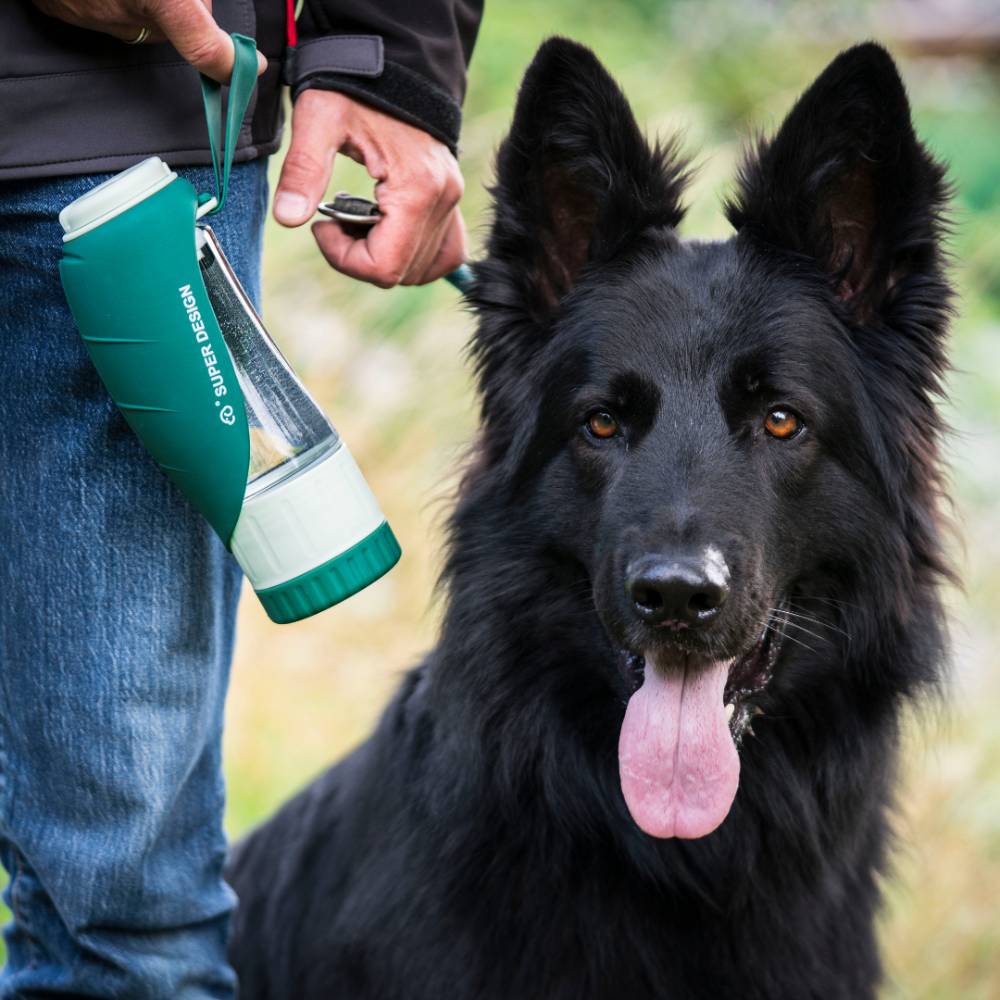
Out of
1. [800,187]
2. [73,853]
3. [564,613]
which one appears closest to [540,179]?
[800,187]

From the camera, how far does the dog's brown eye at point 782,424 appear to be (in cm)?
259

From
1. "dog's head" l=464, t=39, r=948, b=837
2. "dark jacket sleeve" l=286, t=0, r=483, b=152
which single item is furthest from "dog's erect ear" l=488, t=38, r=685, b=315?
"dark jacket sleeve" l=286, t=0, r=483, b=152

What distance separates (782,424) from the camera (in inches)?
102

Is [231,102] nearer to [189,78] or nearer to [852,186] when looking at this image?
[189,78]

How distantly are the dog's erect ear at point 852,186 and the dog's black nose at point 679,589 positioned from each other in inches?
30.6

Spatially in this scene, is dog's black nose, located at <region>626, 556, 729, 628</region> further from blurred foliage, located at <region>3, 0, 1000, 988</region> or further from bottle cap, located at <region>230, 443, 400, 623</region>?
blurred foliage, located at <region>3, 0, 1000, 988</region>

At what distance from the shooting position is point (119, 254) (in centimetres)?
188

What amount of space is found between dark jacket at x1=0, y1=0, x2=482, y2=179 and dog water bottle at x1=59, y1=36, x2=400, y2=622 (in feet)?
0.30

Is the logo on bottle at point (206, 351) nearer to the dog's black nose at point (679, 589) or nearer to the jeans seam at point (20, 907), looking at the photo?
the dog's black nose at point (679, 589)

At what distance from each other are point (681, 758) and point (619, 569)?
0.37 metres

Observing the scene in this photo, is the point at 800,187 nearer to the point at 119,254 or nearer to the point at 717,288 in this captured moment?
the point at 717,288

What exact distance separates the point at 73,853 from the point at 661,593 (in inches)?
43.7

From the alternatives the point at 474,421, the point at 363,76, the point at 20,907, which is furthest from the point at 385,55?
the point at 474,421

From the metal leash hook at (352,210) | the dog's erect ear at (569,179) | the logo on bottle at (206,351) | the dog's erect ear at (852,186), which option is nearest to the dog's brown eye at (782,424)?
the dog's erect ear at (852,186)
